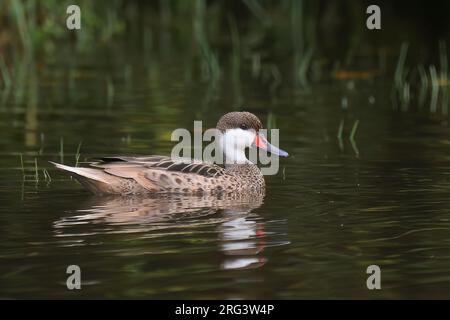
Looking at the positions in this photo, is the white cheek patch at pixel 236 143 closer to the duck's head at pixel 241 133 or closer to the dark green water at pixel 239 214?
the duck's head at pixel 241 133

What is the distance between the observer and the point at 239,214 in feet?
32.0

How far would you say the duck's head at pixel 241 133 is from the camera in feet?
36.9

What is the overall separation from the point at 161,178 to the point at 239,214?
1093 millimetres

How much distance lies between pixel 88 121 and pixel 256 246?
6928mm

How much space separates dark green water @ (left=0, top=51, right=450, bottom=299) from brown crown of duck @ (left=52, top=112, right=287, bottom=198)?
0.18 meters

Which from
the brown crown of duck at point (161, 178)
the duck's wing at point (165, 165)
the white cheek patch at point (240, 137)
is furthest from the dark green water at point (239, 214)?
the white cheek patch at point (240, 137)

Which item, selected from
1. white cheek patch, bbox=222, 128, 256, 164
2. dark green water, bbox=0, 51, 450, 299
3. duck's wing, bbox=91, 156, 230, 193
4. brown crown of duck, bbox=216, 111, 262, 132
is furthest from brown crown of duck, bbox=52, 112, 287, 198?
brown crown of duck, bbox=216, 111, 262, 132

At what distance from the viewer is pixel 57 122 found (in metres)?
14.9

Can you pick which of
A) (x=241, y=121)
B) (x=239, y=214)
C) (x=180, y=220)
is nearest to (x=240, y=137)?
(x=241, y=121)

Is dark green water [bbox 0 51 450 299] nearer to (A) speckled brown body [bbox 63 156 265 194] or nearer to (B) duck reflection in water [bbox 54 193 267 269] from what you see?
(B) duck reflection in water [bbox 54 193 267 269]

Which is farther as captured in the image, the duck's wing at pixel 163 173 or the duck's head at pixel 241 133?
the duck's head at pixel 241 133

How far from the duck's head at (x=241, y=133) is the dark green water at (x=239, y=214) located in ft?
1.33

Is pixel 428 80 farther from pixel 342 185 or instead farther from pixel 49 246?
pixel 49 246

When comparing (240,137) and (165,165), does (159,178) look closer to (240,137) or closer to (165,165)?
(165,165)
